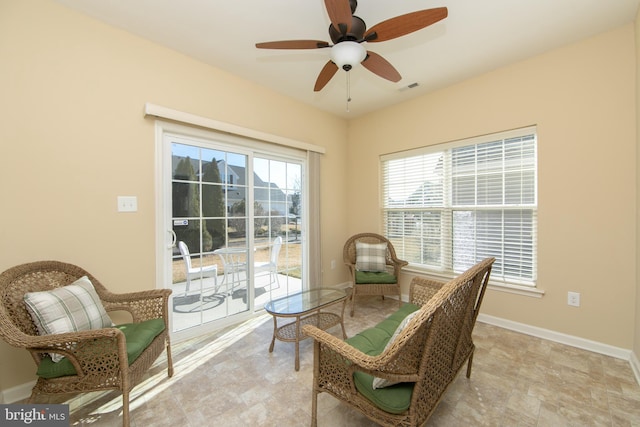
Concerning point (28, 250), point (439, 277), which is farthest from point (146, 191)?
point (439, 277)

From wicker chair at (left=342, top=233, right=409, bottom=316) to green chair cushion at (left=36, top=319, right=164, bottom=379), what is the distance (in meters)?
2.05

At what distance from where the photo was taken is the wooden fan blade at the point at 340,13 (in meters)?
1.38

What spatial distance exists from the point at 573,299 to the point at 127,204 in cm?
412

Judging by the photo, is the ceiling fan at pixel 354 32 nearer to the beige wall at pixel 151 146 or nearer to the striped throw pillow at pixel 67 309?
the beige wall at pixel 151 146

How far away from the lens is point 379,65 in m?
1.92

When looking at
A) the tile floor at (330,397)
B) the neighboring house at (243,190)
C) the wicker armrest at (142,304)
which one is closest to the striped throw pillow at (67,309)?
the wicker armrest at (142,304)

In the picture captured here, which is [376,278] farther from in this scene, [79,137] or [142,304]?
[79,137]

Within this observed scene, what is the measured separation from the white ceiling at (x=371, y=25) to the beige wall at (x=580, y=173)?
0.24 meters

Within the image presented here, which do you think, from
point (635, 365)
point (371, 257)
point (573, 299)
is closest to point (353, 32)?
point (371, 257)

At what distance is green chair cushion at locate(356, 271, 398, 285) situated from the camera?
317 cm

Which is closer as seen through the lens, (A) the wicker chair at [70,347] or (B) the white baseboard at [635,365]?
(A) the wicker chair at [70,347]

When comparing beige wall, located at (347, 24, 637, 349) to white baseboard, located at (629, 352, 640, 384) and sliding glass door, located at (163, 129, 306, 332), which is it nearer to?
white baseboard, located at (629, 352, 640, 384)

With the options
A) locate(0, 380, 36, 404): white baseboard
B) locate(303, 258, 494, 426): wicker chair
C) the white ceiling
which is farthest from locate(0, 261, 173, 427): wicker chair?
the white ceiling

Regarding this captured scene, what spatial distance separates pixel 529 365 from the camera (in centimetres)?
209
